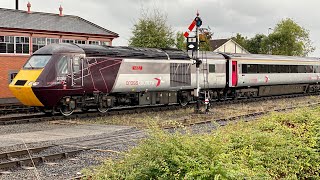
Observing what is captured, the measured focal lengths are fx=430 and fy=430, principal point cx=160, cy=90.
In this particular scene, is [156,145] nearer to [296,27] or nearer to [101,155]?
[101,155]

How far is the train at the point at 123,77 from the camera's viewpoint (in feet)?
62.7

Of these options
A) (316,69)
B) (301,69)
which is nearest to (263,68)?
(301,69)

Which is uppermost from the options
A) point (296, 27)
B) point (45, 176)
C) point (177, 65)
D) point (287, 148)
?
point (296, 27)

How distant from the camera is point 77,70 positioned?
1964cm

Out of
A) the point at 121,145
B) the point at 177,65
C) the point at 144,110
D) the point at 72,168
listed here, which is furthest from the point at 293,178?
the point at 177,65

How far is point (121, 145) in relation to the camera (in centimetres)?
1280

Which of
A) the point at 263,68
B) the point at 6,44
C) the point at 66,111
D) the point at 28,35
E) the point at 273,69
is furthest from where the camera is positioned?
the point at 28,35

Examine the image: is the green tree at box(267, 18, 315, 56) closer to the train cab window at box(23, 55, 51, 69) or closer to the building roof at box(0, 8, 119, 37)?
the building roof at box(0, 8, 119, 37)

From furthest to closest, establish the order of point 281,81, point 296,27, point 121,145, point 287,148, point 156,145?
point 296,27 < point 281,81 < point 121,145 < point 287,148 < point 156,145

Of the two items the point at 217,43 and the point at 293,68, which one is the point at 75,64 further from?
the point at 217,43

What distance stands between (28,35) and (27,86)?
16.4m

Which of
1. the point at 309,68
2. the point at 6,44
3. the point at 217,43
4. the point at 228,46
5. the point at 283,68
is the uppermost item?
the point at 217,43

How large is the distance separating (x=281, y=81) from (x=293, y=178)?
28394 millimetres

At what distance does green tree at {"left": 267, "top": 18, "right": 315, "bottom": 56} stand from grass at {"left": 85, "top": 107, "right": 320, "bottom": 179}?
63542 millimetres
